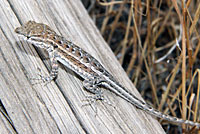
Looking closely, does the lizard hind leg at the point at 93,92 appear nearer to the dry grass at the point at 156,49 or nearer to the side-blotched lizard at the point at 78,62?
the side-blotched lizard at the point at 78,62

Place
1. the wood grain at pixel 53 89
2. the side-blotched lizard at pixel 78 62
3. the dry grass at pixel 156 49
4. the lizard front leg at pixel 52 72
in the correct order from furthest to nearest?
the dry grass at pixel 156 49 < the side-blotched lizard at pixel 78 62 < the lizard front leg at pixel 52 72 < the wood grain at pixel 53 89

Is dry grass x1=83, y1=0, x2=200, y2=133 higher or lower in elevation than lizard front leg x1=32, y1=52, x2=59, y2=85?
lower

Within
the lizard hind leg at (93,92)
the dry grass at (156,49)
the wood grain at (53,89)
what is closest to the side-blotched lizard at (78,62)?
the lizard hind leg at (93,92)

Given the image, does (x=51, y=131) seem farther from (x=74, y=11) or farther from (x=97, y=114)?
(x=74, y=11)

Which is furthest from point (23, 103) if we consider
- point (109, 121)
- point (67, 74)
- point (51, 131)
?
point (109, 121)

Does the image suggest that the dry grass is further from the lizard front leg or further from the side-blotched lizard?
the lizard front leg

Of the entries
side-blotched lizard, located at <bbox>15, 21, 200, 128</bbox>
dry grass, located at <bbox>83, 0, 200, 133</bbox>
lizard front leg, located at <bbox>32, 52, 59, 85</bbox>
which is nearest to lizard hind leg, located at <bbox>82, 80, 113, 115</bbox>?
side-blotched lizard, located at <bbox>15, 21, 200, 128</bbox>
